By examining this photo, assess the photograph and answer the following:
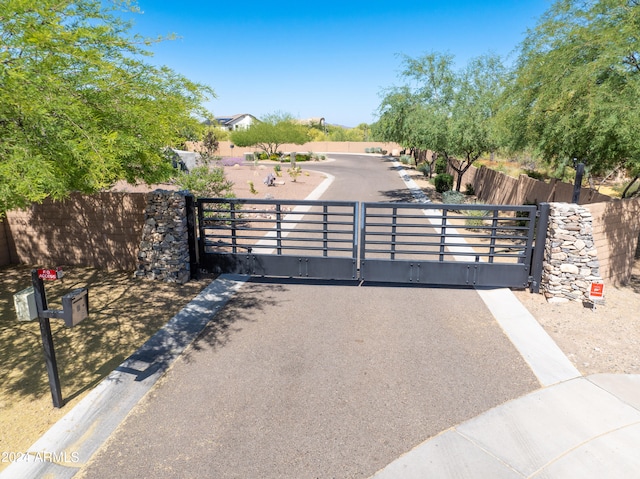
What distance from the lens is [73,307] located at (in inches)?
198

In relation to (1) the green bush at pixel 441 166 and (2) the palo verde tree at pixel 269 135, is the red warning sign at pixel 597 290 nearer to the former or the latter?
(1) the green bush at pixel 441 166

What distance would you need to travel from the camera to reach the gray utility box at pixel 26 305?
16.7 feet

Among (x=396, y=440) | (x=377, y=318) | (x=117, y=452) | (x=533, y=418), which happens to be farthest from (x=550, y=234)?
(x=117, y=452)

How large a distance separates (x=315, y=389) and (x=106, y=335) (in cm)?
416

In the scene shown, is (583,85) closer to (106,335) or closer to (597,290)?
(597,290)

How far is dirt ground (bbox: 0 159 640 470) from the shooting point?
5.72 m

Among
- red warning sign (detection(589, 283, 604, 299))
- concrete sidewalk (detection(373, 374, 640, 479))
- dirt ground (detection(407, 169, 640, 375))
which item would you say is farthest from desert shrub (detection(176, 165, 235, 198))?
concrete sidewalk (detection(373, 374, 640, 479))

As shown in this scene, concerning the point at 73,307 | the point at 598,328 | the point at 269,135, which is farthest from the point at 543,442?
the point at 269,135

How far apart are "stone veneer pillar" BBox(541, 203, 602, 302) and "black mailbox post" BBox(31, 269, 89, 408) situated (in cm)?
A: 914

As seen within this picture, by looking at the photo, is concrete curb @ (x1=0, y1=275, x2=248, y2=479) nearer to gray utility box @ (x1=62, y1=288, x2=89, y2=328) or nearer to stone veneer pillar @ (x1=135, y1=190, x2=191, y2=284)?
gray utility box @ (x1=62, y1=288, x2=89, y2=328)

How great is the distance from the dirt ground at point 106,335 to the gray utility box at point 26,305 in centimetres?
138

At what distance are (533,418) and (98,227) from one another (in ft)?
34.7

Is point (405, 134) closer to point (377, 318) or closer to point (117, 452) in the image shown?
point (377, 318)

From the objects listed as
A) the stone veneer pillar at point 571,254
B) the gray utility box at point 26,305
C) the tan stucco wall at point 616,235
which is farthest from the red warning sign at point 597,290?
the gray utility box at point 26,305
